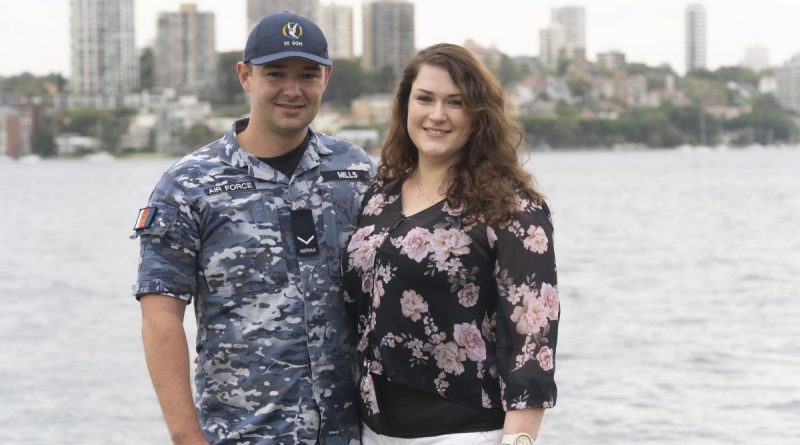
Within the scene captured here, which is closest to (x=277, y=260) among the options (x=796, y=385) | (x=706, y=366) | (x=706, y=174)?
(x=796, y=385)

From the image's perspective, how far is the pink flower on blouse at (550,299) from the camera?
3.45 metres

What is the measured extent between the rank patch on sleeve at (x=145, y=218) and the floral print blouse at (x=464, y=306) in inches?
24.1

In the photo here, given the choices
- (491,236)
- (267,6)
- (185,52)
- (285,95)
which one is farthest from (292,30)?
(185,52)

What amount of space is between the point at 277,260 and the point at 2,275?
29.9 metres

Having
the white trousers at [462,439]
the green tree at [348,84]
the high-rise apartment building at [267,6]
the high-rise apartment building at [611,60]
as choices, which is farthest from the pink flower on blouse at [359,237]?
the high-rise apartment building at [611,60]

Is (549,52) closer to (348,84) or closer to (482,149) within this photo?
(348,84)

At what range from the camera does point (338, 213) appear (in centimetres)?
375

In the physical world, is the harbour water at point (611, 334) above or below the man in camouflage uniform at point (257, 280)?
below

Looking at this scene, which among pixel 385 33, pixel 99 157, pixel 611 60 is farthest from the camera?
pixel 611 60

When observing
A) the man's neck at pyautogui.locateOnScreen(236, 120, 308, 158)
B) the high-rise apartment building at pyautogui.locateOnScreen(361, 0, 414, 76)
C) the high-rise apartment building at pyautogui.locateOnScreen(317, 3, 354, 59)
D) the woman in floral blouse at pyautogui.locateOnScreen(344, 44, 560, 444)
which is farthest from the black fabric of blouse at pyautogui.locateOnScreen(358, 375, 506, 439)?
the high-rise apartment building at pyautogui.locateOnScreen(317, 3, 354, 59)

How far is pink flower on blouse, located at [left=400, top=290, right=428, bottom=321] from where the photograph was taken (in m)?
3.53

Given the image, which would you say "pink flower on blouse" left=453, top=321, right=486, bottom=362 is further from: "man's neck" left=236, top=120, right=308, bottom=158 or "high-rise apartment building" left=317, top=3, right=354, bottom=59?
"high-rise apartment building" left=317, top=3, right=354, bottom=59

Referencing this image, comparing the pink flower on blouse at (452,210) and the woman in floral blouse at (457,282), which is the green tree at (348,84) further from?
the pink flower on blouse at (452,210)

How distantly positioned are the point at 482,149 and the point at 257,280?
750 millimetres
